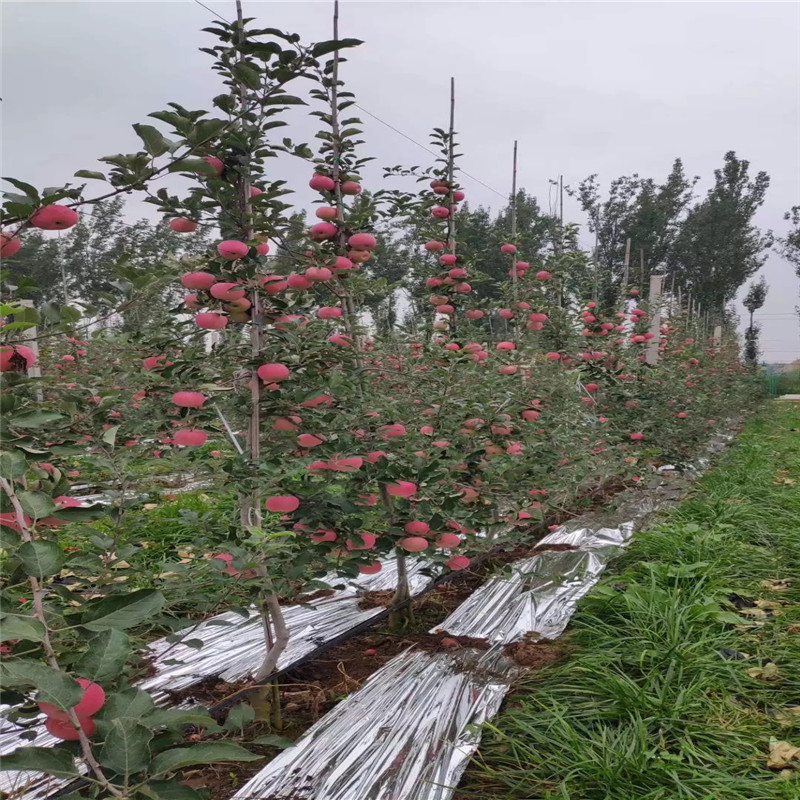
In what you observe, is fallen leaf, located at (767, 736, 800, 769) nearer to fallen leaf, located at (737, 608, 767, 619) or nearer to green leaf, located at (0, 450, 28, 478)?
fallen leaf, located at (737, 608, 767, 619)

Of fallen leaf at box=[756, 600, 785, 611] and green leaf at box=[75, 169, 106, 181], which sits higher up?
green leaf at box=[75, 169, 106, 181]

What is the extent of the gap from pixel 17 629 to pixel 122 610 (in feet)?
0.43

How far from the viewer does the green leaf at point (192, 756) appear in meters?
0.80

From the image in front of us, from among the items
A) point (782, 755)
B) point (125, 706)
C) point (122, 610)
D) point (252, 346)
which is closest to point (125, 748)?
point (125, 706)

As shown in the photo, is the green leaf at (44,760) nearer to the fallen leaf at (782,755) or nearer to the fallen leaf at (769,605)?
the fallen leaf at (782,755)

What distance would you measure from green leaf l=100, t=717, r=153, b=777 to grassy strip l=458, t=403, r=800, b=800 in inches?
40.8

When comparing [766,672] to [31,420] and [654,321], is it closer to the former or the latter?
[31,420]

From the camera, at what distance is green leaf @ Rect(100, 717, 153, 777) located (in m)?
0.77

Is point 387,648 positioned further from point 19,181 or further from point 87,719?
point 19,181

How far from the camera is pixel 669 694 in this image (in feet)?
6.12

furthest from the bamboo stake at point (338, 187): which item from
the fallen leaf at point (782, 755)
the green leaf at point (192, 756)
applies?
the fallen leaf at point (782, 755)

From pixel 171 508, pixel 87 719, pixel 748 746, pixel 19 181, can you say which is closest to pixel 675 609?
pixel 748 746

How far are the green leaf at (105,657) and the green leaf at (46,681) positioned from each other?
0.16ft

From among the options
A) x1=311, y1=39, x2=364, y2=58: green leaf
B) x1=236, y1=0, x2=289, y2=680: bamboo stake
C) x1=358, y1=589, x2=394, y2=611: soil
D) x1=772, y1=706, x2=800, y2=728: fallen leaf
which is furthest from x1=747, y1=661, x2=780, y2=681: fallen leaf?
x1=311, y1=39, x2=364, y2=58: green leaf
